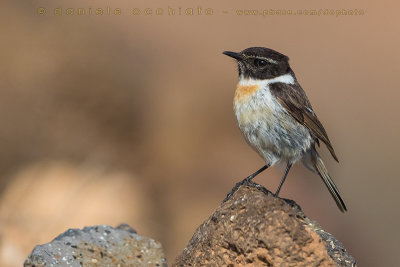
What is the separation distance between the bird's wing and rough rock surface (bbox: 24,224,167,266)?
1.85m

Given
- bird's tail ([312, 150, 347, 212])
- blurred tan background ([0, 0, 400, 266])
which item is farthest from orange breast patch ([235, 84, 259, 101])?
blurred tan background ([0, 0, 400, 266])

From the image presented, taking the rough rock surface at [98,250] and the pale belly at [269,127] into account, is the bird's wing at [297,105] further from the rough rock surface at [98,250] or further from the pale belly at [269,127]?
the rough rock surface at [98,250]

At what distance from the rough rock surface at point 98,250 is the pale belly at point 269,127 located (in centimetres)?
141

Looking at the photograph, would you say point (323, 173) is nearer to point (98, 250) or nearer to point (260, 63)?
point (260, 63)

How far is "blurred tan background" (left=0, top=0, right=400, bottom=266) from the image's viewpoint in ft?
30.7

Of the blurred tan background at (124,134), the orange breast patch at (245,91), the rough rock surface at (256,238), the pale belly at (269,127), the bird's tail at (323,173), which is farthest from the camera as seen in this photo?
the blurred tan background at (124,134)

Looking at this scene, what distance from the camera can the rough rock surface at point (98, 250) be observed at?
548 centimetres

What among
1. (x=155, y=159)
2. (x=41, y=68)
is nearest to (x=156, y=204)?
(x=155, y=159)

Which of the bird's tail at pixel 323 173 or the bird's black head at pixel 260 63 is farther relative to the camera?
the bird's tail at pixel 323 173

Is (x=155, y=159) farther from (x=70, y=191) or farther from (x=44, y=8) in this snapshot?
(x=44, y=8)

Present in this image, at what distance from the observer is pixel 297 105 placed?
21.8 feet

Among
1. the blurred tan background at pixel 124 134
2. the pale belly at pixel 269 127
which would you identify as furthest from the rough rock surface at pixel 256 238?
the blurred tan background at pixel 124 134

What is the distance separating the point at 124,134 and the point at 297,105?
12.7 ft

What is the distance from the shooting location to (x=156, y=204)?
9766mm
